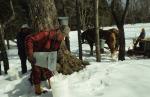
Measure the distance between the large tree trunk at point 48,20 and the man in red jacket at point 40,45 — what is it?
3.38 feet

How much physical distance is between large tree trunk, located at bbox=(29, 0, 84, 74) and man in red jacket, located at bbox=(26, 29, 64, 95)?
40.6 inches

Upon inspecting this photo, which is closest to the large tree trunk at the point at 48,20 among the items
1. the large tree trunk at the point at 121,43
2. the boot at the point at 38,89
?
the boot at the point at 38,89

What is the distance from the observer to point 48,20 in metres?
9.61

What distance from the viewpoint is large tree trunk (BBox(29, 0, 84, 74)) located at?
952cm

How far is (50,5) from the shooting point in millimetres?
9750

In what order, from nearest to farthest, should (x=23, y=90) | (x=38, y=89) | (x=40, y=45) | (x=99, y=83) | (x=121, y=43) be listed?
(x=99, y=83) → (x=40, y=45) → (x=38, y=89) → (x=23, y=90) → (x=121, y=43)

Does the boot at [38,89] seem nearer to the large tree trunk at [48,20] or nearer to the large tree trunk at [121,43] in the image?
the large tree trunk at [48,20]

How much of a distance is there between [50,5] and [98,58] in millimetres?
5945

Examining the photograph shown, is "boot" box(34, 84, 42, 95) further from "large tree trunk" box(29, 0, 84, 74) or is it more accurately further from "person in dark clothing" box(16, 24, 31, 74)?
"person in dark clothing" box(16, 24, 31, 74)

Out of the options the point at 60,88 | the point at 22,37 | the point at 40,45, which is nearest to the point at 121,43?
the point at 22,37

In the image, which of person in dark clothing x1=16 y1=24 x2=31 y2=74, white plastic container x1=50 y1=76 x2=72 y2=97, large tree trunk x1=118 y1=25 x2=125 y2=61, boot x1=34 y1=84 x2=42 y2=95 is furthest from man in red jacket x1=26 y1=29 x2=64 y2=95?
large tree trunk x1=118 y1=25 x2=125 y2=61

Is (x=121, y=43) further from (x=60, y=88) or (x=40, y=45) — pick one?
(x=60, y=88)

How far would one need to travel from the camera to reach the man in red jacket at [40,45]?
8109mm

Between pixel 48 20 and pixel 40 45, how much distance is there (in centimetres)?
142
